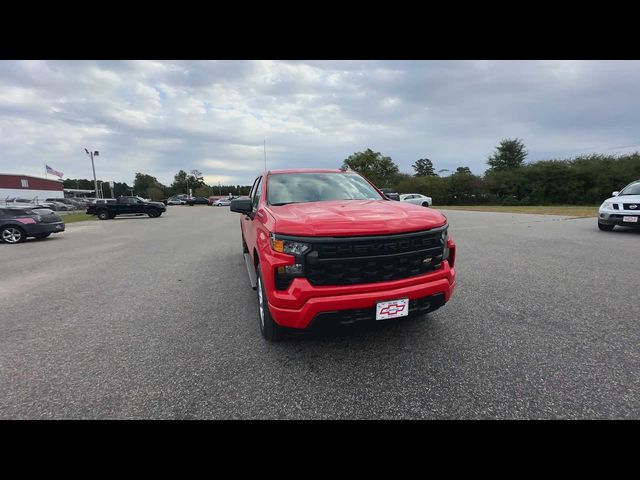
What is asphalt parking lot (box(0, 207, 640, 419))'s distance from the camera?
2.01m

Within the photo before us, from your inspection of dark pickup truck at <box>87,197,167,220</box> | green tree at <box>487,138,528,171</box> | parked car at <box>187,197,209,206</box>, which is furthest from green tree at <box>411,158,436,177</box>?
dark pickup truck at <box>87,197,167,220</box>

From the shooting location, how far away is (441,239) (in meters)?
2.62

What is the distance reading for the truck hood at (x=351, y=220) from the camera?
7.39 feet

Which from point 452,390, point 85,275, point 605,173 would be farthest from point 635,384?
point 605,173

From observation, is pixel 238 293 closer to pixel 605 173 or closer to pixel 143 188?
pixel 605 173

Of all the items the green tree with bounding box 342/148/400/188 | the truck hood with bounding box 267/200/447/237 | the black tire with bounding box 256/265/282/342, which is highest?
the green tree with bounding box 342/148/400/188

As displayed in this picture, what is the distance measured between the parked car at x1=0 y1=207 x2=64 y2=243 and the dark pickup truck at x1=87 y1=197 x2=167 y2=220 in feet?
38.6

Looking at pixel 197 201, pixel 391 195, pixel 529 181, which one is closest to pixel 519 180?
pixel 529 181

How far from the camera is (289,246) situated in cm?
231

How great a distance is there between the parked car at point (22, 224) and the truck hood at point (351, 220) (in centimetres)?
1169

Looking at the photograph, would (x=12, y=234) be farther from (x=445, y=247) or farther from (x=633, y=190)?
(x=633, y=190)

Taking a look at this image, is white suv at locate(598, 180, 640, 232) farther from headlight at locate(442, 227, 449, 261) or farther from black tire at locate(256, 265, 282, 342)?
black tire at locate(256, 265, 282, 342)

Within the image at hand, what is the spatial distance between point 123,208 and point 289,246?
935 inches
